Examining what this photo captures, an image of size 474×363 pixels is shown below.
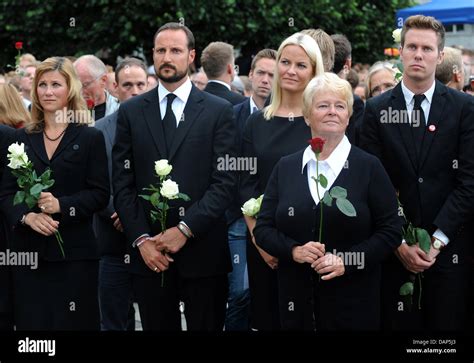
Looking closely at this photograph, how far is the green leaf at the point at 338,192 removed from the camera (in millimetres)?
5965

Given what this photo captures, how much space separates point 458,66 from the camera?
27.1ft

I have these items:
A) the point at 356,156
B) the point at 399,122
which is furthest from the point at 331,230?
the point at 399,122

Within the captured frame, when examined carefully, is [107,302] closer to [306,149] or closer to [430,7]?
[306,149]

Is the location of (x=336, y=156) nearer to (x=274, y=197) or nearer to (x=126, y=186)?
(x=274, y=197)

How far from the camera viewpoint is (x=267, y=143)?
683 centimetres

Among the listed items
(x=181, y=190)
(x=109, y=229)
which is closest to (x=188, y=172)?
(x=181, y=190)

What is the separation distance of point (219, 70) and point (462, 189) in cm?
399

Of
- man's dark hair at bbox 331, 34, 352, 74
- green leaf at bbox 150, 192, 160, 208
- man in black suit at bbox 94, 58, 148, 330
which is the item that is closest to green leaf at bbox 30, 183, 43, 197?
green leaf at bbox 150, 192, 160, 208

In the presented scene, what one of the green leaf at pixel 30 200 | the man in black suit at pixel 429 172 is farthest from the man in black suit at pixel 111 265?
the man in black suit at pixel 429 172

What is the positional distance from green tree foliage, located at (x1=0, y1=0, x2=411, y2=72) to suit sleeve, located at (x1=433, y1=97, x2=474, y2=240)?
14999 mm

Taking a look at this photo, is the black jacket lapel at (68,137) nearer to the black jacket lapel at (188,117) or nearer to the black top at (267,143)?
the black jacket lapel at (188,117)

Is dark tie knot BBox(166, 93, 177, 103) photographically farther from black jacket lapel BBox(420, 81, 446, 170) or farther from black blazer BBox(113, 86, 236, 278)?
black jacket lapel BBox(420, 81, 446, 170)

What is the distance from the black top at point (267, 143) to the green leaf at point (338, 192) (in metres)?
A: 0.82

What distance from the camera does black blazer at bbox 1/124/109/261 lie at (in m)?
7.08
